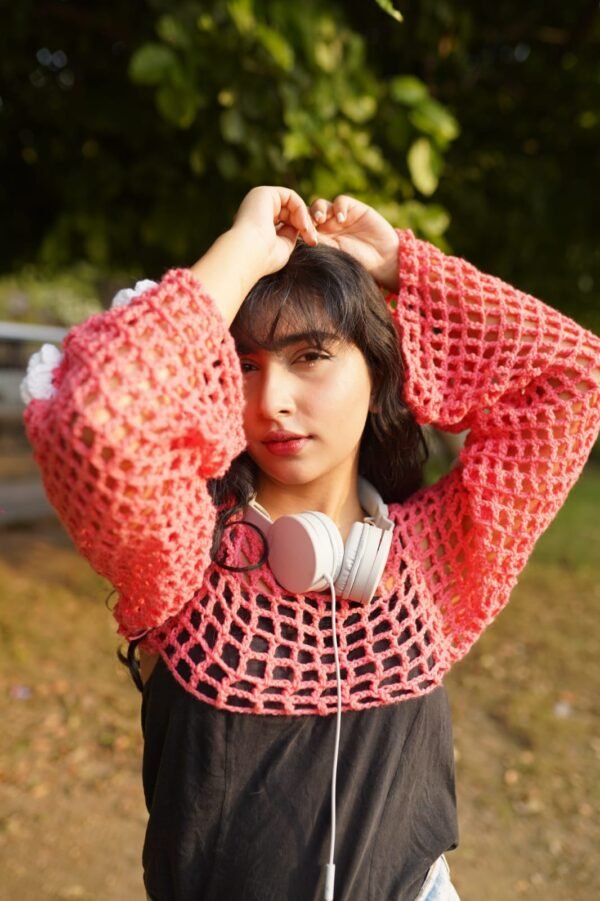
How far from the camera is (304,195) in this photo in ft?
11.0

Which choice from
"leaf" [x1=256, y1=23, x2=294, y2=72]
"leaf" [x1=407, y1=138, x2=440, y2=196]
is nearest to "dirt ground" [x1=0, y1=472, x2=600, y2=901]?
"leaf" [x1=407, y1=138, x2=440, y2=196]

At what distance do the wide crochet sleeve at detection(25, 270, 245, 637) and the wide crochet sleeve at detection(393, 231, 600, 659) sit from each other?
1.54 feet

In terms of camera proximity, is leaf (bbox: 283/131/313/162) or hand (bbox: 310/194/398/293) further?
leaf (bbox: 283/131/313/162)

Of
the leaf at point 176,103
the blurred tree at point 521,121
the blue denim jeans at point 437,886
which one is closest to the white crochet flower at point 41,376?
the blue denim jeans at point 437,886

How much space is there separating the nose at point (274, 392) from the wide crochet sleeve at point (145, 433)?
0.10 meters

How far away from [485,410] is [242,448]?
0.57 m

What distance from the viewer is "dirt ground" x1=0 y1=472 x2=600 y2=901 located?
127 inches

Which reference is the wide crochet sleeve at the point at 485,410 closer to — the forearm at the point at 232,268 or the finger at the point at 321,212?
the finger at the point at 321,212

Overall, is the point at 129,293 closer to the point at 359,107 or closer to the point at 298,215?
the point at 298,215

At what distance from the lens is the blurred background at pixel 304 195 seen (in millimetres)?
3088

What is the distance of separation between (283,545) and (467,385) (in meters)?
0.51

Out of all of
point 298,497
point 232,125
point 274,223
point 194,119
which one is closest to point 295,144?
point 232,125

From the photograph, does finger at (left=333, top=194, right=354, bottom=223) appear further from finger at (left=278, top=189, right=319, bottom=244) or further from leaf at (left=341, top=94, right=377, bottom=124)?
leaf at (left=341, top=94, right=377, bottom=124)

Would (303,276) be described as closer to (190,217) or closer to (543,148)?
(190,217)
